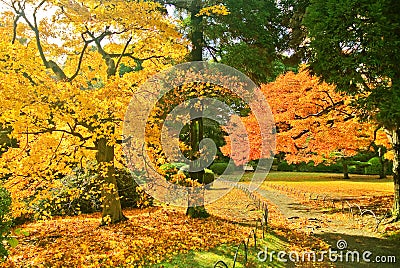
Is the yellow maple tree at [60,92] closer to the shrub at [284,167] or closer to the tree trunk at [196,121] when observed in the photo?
the tree trunk at [196,121]

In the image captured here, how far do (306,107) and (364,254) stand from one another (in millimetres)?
5923

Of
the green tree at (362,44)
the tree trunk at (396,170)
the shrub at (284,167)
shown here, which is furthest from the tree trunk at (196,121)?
the shrub at (284,167)

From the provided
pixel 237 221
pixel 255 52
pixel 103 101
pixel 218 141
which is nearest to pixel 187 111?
pixel 255 52

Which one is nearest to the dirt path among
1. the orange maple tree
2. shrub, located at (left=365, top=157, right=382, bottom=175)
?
the orange maple tree

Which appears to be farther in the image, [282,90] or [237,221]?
[282,90]

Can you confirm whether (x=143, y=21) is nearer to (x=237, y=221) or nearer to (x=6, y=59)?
(x=6, y=59)

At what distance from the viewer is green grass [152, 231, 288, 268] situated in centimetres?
589

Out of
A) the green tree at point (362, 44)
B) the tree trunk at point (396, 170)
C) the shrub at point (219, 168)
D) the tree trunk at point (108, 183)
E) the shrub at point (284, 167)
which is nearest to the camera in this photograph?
the green tree at point (362, 44)

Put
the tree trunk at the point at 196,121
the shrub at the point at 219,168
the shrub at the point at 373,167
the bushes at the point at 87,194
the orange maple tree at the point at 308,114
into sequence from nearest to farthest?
the tree trunk at the point at 196,121
the bushes at the point at 87,194
the orange maple tree at the point at 308,114
the shrub at the point at 373,167
the shrub at the point at 219,168

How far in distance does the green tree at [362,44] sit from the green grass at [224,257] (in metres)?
3.39

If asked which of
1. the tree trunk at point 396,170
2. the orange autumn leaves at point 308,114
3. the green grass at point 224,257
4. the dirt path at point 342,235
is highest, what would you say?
the orange autumn leaves at point 308,114

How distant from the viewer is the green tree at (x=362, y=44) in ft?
18.8

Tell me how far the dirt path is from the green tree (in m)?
2.68

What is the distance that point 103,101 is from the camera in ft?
21.4
